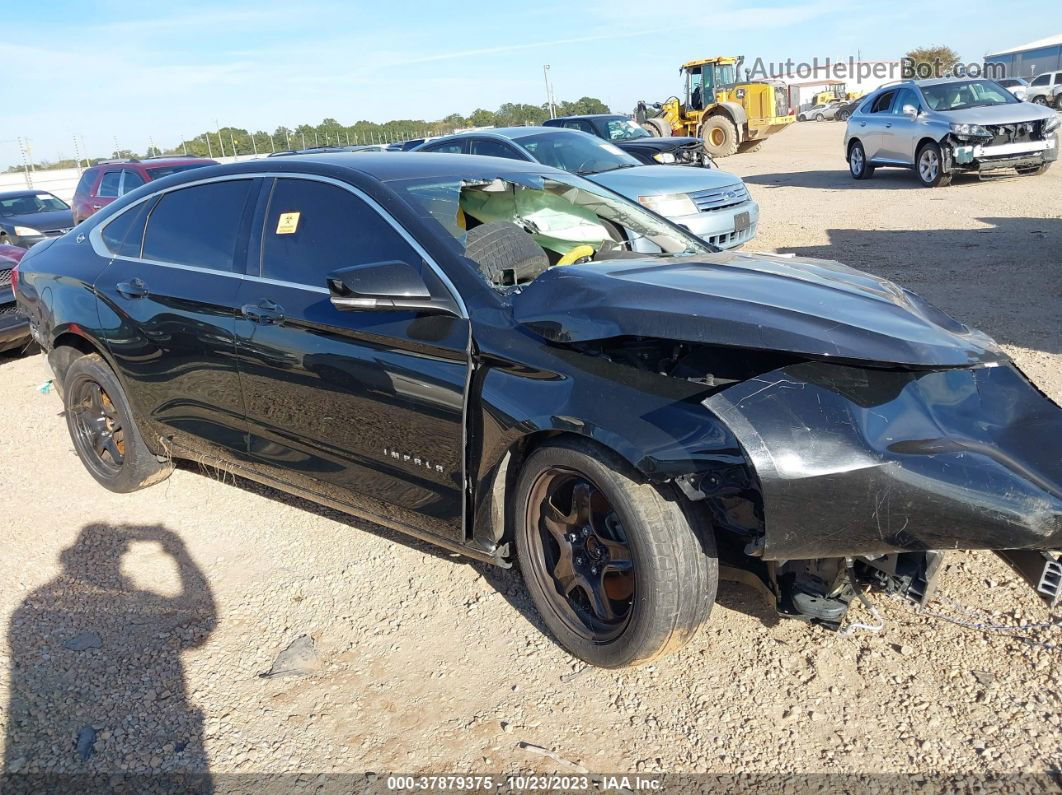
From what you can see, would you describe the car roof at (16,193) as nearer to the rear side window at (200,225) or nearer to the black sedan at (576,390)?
the rear side window at (200,225)

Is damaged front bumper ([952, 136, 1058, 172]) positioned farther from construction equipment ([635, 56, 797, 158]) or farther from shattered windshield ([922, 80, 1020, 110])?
construction equipment ([635, 56, 797, 158])

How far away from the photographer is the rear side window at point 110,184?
13.4 metres

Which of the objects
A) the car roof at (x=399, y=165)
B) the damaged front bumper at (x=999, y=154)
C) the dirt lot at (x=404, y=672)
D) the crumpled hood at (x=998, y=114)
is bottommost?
the dirt lot at (x=404, y=672)

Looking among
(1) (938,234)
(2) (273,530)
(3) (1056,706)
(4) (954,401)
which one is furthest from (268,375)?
(1) (938,234)

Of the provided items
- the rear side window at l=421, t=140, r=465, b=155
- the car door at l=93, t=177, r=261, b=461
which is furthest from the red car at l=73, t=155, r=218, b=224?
the car door at l=93, t=177, r=261, b=461

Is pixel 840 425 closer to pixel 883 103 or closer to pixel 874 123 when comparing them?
pixel 874 123

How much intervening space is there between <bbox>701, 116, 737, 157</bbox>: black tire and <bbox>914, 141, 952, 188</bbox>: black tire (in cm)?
948

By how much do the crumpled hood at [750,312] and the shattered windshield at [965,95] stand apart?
13766mm

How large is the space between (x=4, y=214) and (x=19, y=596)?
12760 millimetres

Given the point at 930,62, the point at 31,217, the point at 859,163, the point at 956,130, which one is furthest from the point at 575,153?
the point at 930,62

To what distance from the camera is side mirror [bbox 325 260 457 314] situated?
2.98 meters

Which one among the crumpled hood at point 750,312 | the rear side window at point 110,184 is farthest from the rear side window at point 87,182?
the crumpled hood at point 750,312

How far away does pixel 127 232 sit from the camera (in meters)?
4.48

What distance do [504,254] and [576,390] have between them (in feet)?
2.61
